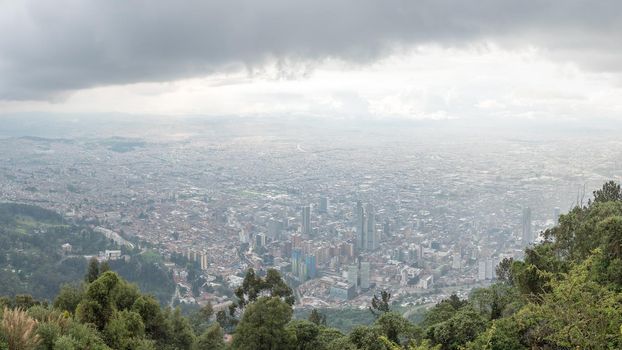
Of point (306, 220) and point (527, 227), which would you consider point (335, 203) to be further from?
point (527, 227)

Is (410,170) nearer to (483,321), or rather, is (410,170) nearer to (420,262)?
(420,262)

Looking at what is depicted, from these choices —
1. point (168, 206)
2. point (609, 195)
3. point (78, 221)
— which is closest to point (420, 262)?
point (609, 195)

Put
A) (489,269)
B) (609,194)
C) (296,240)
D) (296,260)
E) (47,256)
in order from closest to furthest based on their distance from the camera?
(609,194) < (489,269) < (296,260) < (296,240) < (47,256)

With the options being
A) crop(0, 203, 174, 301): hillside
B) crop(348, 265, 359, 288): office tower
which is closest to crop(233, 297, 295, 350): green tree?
crop(348, 265, 359, 288): office tower

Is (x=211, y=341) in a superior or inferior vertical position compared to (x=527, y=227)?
superior

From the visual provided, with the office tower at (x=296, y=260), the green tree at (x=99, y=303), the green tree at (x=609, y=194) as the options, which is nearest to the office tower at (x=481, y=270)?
the office tower at (x=296, y=260)

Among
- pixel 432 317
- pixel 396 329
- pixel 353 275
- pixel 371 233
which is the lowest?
pixel 353 275

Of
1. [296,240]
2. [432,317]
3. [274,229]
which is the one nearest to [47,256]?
[274,229]

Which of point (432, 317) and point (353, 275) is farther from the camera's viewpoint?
point (353, 275)
